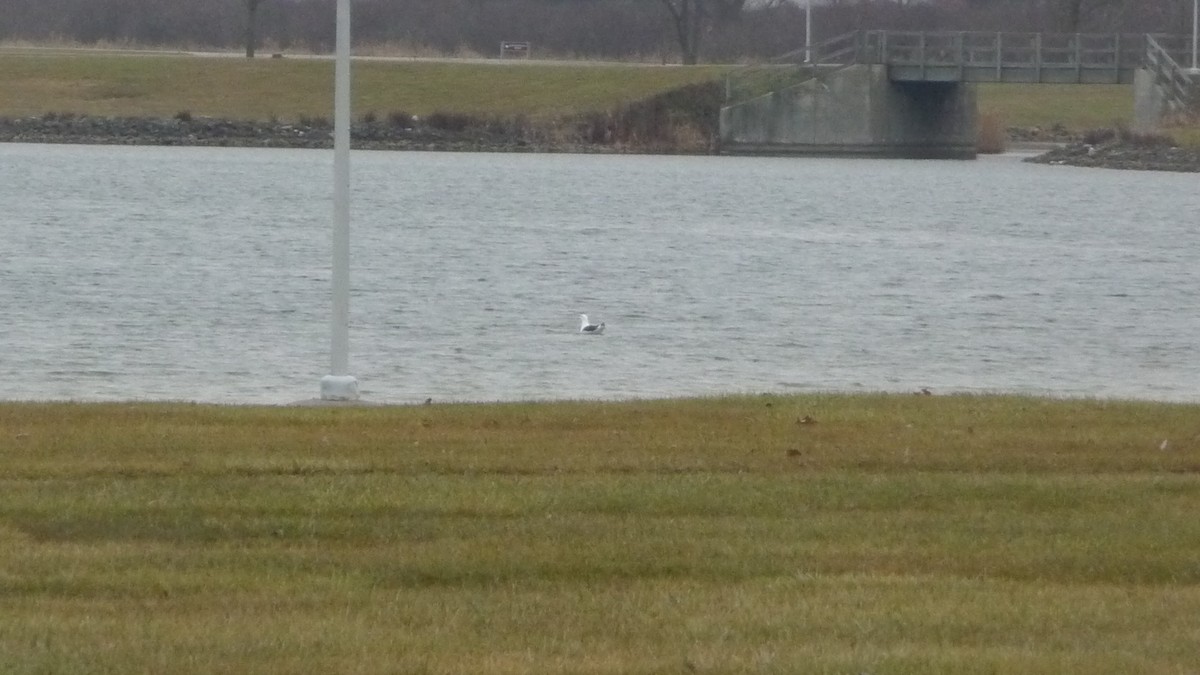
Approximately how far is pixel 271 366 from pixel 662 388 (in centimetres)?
433

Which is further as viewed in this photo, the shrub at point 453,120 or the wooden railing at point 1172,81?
the shrub at point 453,120

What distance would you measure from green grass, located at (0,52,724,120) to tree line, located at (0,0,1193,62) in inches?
824

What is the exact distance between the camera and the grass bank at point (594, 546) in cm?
852

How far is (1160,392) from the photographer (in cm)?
2167

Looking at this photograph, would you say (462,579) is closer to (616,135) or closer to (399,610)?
(399,610)

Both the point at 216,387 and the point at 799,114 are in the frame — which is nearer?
the point at 216,387

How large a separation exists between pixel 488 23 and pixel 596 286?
291 ft

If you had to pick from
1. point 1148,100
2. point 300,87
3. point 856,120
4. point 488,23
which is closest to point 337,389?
point 1148,100

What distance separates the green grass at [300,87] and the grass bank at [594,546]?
241ft

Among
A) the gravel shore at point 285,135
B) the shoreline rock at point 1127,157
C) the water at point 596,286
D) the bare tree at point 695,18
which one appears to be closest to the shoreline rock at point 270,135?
the gravel shore at point 285,135

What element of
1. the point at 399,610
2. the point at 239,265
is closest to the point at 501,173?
the point at 239,265

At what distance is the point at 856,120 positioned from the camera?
84312 millimetres

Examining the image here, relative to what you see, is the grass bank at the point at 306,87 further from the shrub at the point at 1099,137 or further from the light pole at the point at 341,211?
the light pole at the point at 341,211

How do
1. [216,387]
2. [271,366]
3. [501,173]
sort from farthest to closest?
[501,173] < [271,366] < [216,387]
